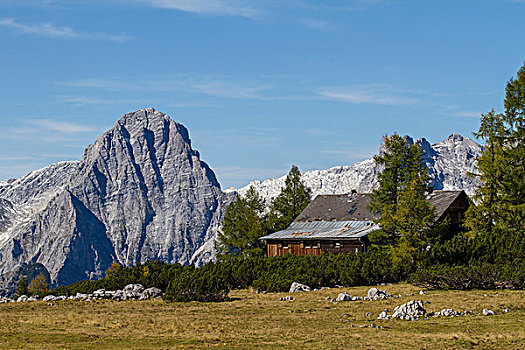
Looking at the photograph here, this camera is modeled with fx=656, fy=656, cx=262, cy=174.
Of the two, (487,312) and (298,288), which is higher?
(298,288)

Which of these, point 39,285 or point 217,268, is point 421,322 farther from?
point 39,285

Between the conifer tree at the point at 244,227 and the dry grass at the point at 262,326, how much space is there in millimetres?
47659

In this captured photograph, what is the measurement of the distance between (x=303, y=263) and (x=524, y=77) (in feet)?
86.3

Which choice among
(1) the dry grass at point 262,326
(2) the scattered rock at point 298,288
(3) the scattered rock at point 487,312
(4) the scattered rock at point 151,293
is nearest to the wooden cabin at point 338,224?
(2) the scattered rock at point 298,288

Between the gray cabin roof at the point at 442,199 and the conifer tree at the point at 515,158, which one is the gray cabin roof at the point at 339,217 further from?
the conifer tree at the point at 515,158

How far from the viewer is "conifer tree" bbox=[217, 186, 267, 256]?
8125cm

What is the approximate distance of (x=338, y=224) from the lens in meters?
66.4

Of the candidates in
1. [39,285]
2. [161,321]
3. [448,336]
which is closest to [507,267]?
[448,336]

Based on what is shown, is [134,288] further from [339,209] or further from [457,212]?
[457,212]

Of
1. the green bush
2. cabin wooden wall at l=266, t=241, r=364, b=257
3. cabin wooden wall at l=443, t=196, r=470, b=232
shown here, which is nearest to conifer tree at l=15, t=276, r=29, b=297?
the green bush

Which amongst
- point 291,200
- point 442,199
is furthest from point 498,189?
point 291,200

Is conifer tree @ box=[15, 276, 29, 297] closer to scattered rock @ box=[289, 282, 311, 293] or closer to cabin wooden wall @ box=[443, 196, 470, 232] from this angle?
scattered rock @ box=[289, 282, 311, 293]

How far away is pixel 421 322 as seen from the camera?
23125 millimetres

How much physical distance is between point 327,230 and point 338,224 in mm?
1830
